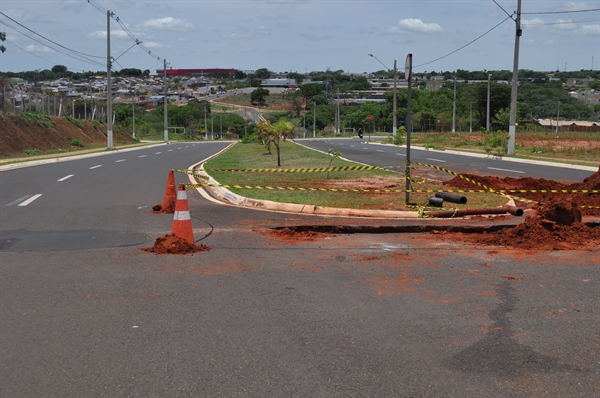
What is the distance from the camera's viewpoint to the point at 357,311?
20.7 ft

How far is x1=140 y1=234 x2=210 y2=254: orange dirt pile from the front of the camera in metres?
9.03

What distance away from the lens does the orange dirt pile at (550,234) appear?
942 cm

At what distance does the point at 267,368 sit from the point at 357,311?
1.63m

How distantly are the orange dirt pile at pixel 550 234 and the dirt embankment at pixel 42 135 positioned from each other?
103ft

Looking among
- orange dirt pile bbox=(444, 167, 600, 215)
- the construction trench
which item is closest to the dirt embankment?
orange dirt pile bbox=(444, 167, 600, 215)

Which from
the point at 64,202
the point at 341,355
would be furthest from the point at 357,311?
the point at 64,202

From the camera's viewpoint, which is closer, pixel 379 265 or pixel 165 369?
pixel 165 369

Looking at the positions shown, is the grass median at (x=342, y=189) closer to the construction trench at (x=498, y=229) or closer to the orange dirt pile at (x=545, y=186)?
the orange dirt pile at (x=545, y=186)

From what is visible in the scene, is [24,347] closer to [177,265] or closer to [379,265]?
[177,265]

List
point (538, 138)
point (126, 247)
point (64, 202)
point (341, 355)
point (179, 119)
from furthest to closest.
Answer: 1. point (179, 119)
2. point (538, 138)
3. point (64, 202)
4. point (126, 247)
5. point (341, 355)

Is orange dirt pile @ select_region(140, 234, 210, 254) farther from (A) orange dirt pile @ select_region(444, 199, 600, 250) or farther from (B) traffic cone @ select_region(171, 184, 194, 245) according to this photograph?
(A) orange dirt pile @ select_region(444, 199, 600, 250)

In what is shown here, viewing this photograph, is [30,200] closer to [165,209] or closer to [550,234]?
[165,209]

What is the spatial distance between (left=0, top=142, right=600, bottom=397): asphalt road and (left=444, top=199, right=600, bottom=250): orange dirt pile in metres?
0.41

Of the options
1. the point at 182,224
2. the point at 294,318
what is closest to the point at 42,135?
the point at 182,224
